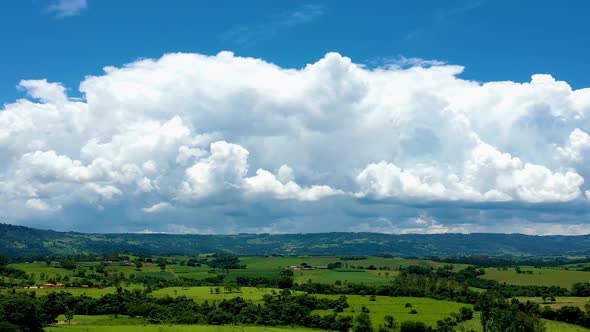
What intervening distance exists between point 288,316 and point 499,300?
214 ft

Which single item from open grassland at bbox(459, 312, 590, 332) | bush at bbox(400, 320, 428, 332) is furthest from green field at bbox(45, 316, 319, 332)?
open grassland at bbox(459, 312, 590, 332)

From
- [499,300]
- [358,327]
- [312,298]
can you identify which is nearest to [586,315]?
[499,300]

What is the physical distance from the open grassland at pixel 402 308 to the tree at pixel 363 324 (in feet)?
10.8

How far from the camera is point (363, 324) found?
500 ft

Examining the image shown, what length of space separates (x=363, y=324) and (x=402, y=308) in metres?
31.7

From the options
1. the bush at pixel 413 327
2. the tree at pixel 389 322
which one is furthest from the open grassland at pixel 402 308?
the bush at pixel 413 327

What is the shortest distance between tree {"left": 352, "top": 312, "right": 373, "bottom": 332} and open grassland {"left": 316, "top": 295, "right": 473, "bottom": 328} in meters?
3.31

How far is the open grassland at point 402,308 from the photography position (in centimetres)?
16288

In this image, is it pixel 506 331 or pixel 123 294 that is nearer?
pixel 506 331

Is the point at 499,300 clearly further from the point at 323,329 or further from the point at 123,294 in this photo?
the point at 123,294

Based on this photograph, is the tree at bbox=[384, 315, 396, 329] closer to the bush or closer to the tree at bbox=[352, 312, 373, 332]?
the bush

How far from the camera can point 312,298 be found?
187 metres

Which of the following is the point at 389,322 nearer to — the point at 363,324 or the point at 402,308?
the point at 363,324

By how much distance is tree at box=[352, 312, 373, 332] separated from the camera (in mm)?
150750
